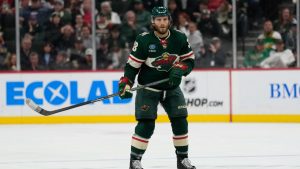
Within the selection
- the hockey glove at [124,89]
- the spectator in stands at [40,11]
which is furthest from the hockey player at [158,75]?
the spectator in stands at [40,11]

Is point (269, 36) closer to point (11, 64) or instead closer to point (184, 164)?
point (11, 64)

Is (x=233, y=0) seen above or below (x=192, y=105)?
above

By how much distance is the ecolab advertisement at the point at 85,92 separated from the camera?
12266mm

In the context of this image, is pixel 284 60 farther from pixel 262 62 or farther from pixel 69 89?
pixel 69 89

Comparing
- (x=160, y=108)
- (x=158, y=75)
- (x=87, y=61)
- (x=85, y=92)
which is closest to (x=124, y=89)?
(x=158, y=75)

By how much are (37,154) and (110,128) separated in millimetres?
2976

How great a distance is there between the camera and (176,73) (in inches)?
261

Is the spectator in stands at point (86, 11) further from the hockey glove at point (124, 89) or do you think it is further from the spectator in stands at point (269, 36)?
the hockey glove at point (124, 89)

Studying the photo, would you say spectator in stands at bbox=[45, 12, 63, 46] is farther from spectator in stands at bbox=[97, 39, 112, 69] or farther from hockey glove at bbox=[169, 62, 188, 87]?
hockey glove at bbox=[169, 62, 188, 87]

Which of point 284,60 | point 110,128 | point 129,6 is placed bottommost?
point 110,128

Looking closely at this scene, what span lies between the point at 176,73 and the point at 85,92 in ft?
19.3

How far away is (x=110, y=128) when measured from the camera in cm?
1144

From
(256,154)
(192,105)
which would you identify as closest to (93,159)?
(256,154)

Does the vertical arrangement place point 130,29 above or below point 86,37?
above
